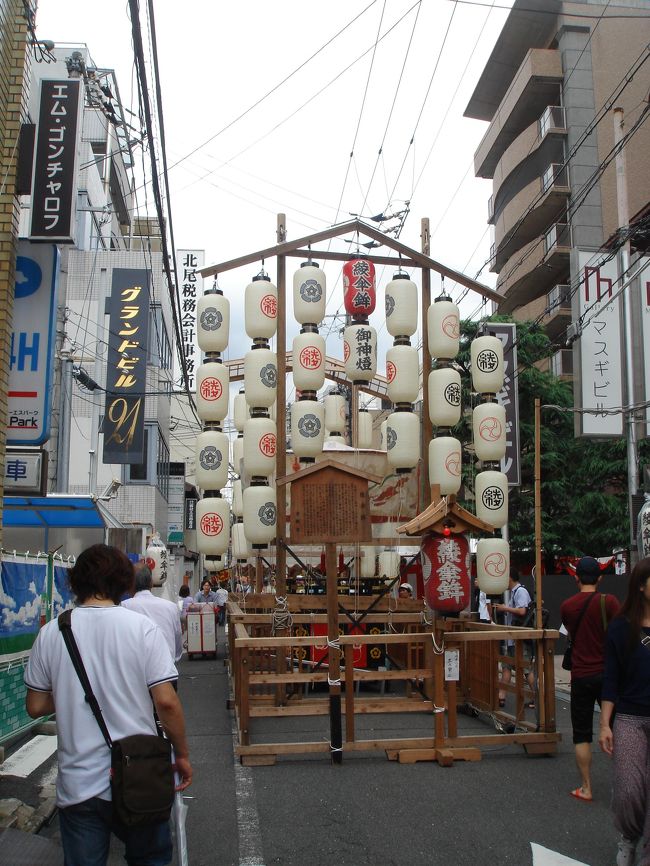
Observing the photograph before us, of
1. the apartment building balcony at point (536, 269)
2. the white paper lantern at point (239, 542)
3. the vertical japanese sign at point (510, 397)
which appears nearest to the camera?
the vertical japanese sign at point (510, 397)

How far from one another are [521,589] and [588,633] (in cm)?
533

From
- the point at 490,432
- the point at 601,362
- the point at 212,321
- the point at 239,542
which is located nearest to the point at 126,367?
the point at 239,542

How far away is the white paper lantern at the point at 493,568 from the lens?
11.7 metres

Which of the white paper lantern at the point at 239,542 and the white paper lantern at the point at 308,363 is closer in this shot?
the white paper lantern at the point at 308,363

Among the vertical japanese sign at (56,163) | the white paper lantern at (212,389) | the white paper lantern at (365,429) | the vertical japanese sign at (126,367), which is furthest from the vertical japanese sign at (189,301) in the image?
the vertical japanese sign at (56,163)

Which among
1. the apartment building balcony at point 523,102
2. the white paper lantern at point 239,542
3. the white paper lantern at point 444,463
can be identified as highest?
the apartment building balcony at point 523,102

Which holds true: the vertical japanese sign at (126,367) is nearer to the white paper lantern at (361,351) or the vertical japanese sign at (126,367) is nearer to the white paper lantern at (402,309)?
the white paper lantern at (361,351)

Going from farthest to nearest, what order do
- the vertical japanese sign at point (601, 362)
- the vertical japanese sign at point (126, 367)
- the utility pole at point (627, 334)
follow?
1. the vertical japanese sign at point (126, 367)
2. the vertical japanese sign at point (601, 362)
3. the utility pole at point (627, 334)

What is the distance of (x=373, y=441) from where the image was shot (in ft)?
75.0

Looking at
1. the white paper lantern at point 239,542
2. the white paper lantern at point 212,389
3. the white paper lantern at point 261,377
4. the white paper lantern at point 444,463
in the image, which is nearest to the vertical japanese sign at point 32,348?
the white paper lantern at point 261,377

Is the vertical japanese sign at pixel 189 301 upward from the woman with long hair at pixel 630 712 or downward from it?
upward

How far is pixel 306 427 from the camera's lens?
38.9 feet

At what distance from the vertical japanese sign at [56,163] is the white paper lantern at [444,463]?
20.8 ft

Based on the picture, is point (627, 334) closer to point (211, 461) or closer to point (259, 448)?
point (259, 448)
